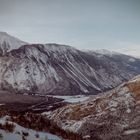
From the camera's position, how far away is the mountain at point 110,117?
45297mm

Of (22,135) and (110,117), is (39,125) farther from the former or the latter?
(110,117)

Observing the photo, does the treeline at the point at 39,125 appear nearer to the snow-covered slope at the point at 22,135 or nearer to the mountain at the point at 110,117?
the snow-covered slope at the point at 22,135

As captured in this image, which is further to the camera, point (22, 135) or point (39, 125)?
point (39, 125)

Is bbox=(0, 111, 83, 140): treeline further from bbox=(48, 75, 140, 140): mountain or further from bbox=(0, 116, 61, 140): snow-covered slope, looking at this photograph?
bbox=(48, 75, 140, 140): mountain

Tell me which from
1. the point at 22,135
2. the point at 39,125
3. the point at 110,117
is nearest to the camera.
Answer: the point at 22,135

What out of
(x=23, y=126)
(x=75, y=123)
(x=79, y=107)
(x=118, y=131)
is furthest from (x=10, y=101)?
(x=23, y=126)

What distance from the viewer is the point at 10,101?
575ft

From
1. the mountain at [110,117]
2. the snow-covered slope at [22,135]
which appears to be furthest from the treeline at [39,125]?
the mountain at [110,117]

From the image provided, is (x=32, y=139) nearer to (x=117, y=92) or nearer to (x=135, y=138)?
(x=135, y=138)

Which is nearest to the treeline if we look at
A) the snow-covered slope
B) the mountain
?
the snow-covered slope

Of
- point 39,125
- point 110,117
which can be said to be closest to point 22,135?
point 39,125

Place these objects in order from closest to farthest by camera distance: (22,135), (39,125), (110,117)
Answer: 1. (22,135)
2. (39,125)
3. (110,117)

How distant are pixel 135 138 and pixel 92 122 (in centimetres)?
1454

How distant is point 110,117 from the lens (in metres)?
53.8
